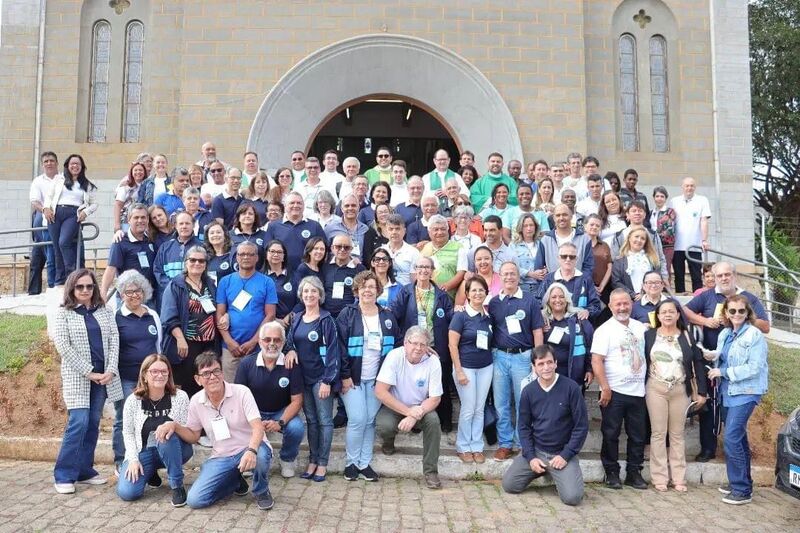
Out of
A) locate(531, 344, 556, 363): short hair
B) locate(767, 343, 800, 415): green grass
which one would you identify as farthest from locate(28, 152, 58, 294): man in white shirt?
locate(767, 343, 800, 415): green grass

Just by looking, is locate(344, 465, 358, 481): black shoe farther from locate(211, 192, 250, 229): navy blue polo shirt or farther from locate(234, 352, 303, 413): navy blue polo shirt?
locate(211, 192, 250, 229): navy blue polo shirt

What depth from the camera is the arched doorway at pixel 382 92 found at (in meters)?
12.4

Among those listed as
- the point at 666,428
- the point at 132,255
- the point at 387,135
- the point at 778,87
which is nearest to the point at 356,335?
the point at 132,255

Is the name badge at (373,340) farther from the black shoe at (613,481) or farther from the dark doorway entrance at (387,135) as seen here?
the dark doorway entrance at (387,135)

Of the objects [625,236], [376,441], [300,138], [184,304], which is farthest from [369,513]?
[300,138]

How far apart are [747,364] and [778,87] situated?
2085 centimetres

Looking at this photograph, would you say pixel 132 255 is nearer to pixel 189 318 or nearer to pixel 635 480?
pixel 189 318

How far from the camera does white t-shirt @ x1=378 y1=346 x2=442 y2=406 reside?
570 cm

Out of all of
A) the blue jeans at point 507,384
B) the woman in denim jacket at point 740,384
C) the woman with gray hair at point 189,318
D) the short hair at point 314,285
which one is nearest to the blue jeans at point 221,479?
the woman with gray hair at point 189,318

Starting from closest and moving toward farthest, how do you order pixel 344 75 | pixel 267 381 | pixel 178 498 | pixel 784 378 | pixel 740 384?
pixel 178 498 → pixel 267 381 → pixel 740 384 → pixel 784 378 → pixel 344 75

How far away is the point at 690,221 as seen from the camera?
938 cm

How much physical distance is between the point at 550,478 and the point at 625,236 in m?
2.80

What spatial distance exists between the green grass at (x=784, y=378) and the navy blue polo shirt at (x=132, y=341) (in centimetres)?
659

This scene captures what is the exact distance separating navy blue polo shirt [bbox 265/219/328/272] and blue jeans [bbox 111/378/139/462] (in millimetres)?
1910
